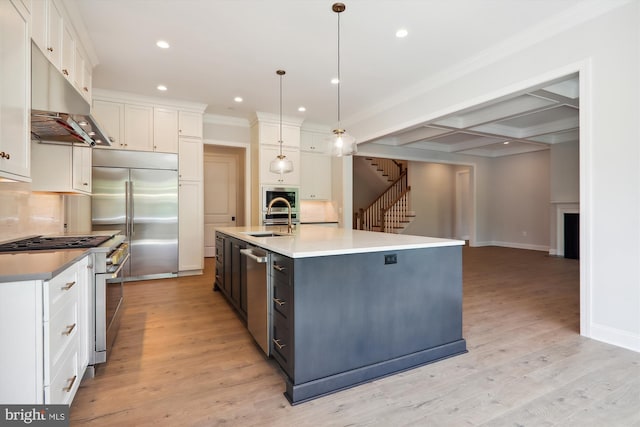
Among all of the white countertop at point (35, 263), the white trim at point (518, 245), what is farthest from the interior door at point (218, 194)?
the white trim at point (518, 245)

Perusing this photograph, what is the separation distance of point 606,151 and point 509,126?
4.50 m

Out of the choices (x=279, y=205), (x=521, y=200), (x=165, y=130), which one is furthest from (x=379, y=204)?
(x=165, y=130)

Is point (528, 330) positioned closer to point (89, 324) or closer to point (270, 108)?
point (89, 324)

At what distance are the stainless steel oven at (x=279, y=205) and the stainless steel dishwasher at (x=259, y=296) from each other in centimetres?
329

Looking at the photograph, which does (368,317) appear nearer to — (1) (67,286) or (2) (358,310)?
(2) (358,310)

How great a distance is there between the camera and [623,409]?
6.06 feet

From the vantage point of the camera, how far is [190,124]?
5602 mm

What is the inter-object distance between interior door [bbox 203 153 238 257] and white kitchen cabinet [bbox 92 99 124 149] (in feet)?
9.19

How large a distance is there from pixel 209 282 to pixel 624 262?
197 inches

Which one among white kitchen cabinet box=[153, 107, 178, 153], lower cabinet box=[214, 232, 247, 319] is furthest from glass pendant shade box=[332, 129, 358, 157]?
white kitchen cabinet box=[153, 107, 178, 153]

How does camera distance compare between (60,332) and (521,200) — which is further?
(521,200)

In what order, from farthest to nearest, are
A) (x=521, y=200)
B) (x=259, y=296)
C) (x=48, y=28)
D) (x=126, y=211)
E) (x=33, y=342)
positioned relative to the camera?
(x=521, y=200) < (x=126, y=211) < (x=259, y=296) < (x=48, y=28) < (x=33, y=342)

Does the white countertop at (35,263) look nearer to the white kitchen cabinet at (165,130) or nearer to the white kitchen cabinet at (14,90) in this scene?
the white kitchen cabinet at (14,90)

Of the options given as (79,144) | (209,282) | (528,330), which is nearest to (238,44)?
(79,144)
